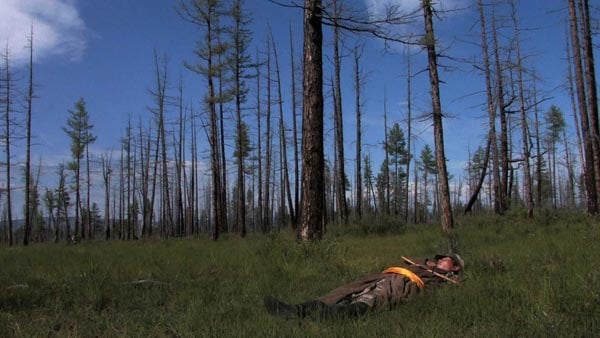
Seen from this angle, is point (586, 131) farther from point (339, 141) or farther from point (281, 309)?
point (281, 309)

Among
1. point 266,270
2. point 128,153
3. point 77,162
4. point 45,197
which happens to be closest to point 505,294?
point 266,270

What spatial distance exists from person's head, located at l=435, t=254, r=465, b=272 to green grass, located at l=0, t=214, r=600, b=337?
16 centimetres

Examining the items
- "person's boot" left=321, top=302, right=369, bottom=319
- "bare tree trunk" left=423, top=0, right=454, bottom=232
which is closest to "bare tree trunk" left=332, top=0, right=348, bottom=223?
"bare tree trunk" left=423, top=0, right=454, bottom=232

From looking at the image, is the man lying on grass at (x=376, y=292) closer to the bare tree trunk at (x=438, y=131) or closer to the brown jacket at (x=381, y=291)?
the brown jacket at (x=381, y=291)

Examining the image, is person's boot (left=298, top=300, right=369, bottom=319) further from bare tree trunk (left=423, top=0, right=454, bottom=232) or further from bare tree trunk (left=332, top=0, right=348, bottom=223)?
bare tree trunk (left=332, top=0, right=348, bottom=223)

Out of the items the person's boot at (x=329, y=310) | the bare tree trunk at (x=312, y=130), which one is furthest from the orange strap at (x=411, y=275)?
the bare tree trunk at (x=312, y=130)

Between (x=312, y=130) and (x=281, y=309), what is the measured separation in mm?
4986

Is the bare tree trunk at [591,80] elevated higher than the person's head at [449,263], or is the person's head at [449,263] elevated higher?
the bare tree trunk at [591,80]

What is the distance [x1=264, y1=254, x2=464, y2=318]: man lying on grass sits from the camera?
414 cm

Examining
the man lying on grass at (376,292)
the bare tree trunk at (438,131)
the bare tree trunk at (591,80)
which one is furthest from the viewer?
the bare tree trunk at (591,80)

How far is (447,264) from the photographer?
620 cm

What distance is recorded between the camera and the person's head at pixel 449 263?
6.14 meters

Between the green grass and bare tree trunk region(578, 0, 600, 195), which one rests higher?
bare tree trunk region(578, 0, 600, 195)

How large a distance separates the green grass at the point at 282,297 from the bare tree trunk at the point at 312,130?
51 cm
